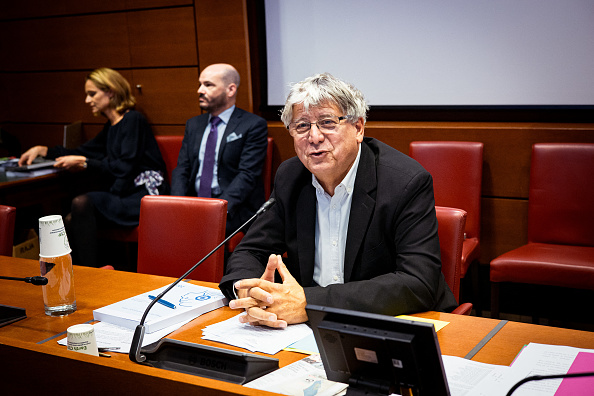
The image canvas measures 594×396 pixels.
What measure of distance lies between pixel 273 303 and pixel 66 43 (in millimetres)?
4312

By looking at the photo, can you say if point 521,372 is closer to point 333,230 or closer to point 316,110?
point 333,230

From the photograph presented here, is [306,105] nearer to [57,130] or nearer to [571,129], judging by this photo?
[571,129]

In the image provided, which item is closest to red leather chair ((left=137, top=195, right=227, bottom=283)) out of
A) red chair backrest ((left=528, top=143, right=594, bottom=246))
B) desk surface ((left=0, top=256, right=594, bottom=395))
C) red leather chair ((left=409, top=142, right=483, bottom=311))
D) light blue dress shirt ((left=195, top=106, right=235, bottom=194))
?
desk surface ((left=0, top=256, right=594, bottom=395))

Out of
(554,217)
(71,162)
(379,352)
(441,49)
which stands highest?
(441,49)

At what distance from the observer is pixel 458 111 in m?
3.90

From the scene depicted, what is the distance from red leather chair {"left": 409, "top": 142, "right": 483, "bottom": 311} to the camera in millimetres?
3557

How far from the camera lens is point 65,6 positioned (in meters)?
5.12

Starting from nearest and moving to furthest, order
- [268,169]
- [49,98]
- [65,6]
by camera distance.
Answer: [268,169] → [65,6] → [49,98]

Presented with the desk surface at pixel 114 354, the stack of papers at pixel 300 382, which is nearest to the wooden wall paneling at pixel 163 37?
the desk surface at pixel 114 354

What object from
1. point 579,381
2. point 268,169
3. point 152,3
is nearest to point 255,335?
point 579,381

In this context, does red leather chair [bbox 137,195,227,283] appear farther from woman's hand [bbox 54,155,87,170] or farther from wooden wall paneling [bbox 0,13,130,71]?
wooden wall paneling [bbox 0,13,130,71]

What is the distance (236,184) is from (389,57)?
4.39 feet

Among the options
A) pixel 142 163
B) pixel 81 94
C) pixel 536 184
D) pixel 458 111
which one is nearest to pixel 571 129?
pixel 536 184

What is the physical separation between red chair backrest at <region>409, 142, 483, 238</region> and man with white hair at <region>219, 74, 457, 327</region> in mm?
1495
